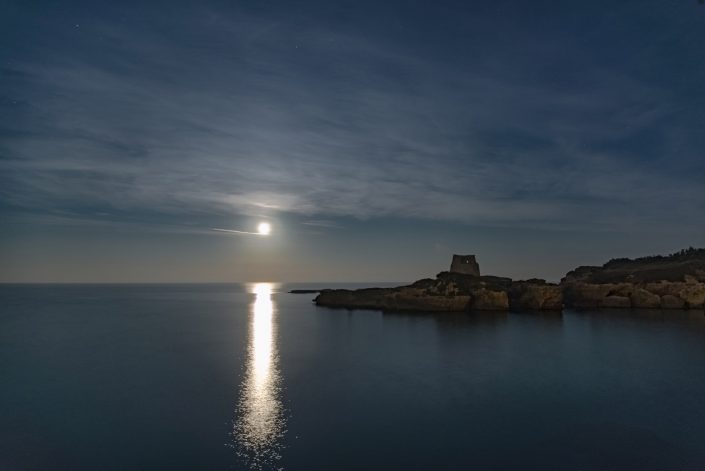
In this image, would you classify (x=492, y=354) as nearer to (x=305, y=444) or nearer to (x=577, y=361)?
(x=577, y=361)

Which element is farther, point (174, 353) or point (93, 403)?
point (174, 353)

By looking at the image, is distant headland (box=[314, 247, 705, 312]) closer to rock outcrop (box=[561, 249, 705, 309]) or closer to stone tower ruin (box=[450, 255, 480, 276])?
rock outcrop (box=[561, 249, 705, 309])

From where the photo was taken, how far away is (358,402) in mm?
41875

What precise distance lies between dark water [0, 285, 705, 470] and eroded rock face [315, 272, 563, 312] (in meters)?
43.5

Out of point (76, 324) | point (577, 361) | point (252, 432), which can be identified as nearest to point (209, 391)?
point (252, 432)

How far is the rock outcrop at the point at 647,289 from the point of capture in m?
131

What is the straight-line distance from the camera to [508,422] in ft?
118

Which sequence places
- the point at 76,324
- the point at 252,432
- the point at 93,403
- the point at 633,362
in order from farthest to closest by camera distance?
the point at 76,324 → the point at 633,362 → the point at 93,403 → the point at 252,432

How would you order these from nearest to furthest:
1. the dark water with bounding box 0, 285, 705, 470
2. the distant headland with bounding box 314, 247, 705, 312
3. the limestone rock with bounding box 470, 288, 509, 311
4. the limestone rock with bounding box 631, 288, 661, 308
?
the dark water with bounding box 0, 285, 705, 470, the distant headland with bounding box 314, 247, 705, 312, the limestone rock with bounding box 470, 288, 509, 311, the limestone rock with bounding box 631, 288, 661, 308

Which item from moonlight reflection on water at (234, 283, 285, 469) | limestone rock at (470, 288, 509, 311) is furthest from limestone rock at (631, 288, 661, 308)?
moonlight reflection on water at (234, 283, 285, 469)

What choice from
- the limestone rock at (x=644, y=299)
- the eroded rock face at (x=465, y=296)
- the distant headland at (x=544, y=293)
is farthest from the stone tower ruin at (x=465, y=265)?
the limestone rock at (x=644, y=299)

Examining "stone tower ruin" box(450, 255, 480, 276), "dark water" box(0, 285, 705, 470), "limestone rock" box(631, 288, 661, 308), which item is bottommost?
"dark water" box(0, 285, 705, 470)

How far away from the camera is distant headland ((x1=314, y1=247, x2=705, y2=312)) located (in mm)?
130375

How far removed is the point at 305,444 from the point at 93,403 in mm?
25485
